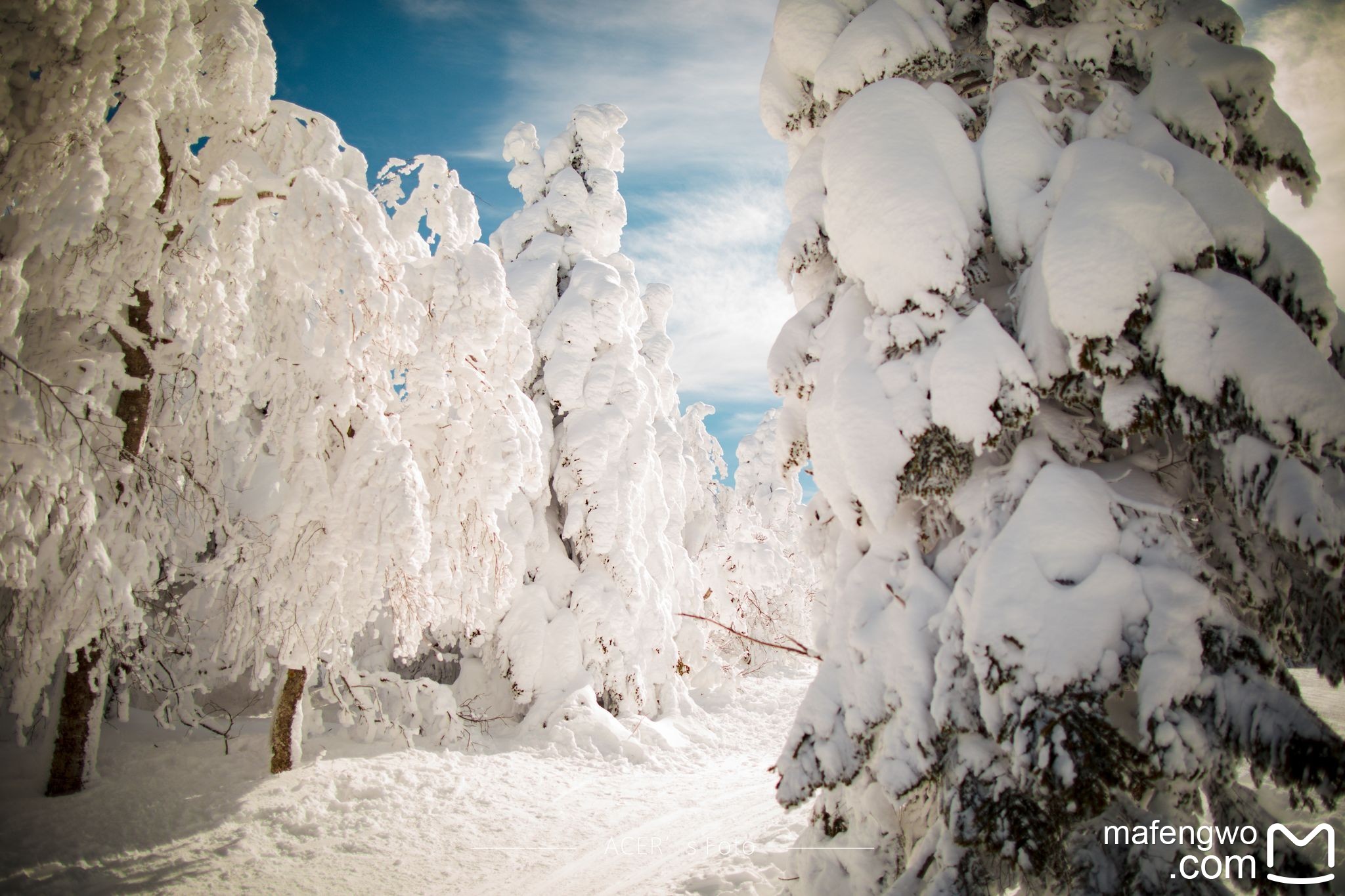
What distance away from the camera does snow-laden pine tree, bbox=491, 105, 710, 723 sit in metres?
12.2

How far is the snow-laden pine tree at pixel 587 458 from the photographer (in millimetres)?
12164

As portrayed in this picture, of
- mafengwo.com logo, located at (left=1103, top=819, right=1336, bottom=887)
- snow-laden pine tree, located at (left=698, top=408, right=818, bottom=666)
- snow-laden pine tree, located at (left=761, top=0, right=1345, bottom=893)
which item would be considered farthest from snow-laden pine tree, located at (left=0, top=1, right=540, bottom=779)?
snow-laden pine tree, located at (left=698, top=408, right=818, bottom=666)

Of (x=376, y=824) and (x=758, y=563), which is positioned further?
(x=758, y=563)

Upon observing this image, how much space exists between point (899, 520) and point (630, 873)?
4.96m

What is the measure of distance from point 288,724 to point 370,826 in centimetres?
196

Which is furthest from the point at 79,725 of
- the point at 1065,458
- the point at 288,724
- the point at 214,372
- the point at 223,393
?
the point at 1065,458

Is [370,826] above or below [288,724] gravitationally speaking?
below

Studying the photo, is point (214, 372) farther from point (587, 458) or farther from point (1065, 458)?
point (1065, 458)

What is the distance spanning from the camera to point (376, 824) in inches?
263

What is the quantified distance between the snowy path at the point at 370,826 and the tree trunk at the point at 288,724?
0.68ft

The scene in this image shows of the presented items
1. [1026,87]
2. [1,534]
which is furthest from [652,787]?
[1026,87]

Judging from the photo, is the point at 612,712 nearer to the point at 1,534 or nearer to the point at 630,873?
the point at 630,873

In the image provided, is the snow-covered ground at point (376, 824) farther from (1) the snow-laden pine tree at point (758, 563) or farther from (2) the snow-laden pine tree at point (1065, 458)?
(1) the snow-laden pine tree at point (758, 563)

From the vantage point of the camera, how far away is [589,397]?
13844 mm
